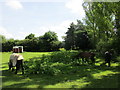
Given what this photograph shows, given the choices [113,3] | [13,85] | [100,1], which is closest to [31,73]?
[13,85]

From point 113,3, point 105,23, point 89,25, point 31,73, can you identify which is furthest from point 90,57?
point 89,25

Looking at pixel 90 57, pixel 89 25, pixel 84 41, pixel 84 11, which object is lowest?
pixel 90 57

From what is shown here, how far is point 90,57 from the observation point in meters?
15.8

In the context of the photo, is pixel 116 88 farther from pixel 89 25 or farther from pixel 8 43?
pixel 8 43

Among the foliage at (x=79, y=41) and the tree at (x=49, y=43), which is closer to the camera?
the foliage at (x=79, y=41)

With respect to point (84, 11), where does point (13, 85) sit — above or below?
below

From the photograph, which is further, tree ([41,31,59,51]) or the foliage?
tree ([41,31,59,51])

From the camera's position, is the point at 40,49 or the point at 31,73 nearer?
the point at 31,73

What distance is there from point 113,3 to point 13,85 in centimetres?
1246

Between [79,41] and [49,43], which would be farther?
[49,43]

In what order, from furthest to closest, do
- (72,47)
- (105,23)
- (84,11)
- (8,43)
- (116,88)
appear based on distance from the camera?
(8,43) < (72,47) < (84,11) < (105,23) < (116,88)

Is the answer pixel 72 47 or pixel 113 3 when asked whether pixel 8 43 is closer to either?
pixel 72 47

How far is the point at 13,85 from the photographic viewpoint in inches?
300

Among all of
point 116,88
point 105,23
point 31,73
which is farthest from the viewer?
point 105,23
